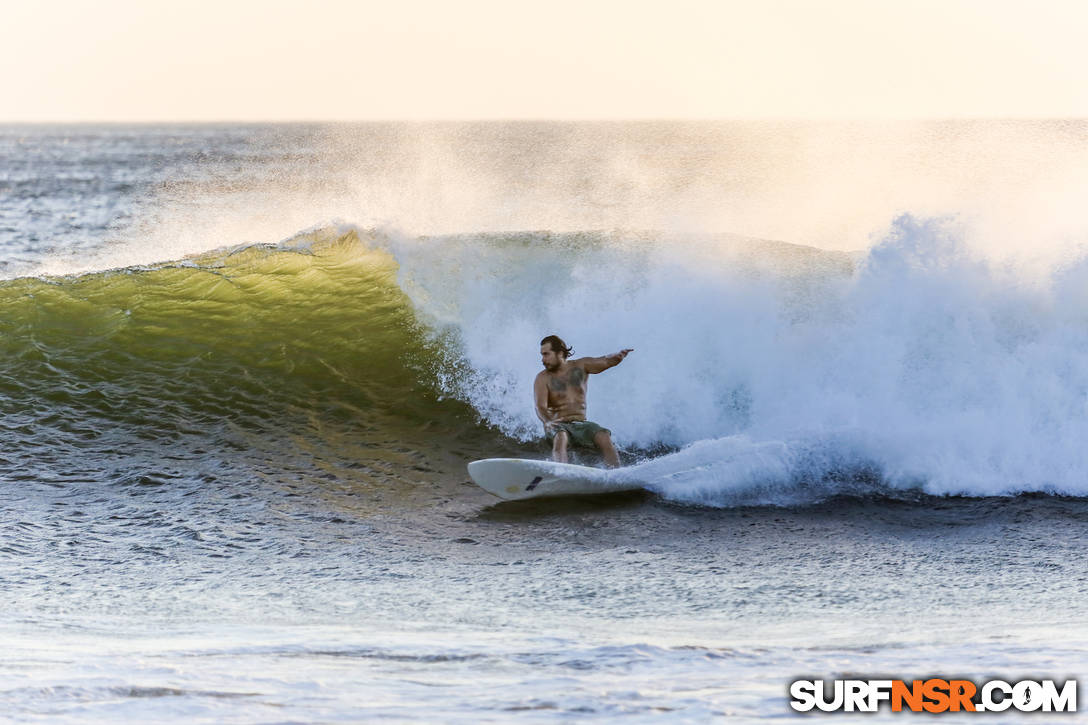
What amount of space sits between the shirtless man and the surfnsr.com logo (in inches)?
164

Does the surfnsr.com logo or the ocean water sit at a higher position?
the ocean water

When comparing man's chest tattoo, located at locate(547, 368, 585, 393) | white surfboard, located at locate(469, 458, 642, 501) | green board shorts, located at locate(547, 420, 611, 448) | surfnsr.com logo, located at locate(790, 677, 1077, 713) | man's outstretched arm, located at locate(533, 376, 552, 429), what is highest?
man's chest tattoo, located at locate(547, 368, 585, 393)

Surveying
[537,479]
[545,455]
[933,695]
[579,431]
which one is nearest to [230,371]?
[545,455]

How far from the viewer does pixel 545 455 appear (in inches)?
328

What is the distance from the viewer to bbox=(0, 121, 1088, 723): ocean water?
378cm

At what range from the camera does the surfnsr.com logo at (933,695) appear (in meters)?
3.30

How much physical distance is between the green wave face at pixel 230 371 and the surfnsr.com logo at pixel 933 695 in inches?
186

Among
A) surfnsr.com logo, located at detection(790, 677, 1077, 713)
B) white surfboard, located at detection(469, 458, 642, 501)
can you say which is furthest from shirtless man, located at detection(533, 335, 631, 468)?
surfnsr.com logo, located at detection(790, 677, 1077, 713)

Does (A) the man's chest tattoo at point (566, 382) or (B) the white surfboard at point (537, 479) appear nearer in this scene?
(B) the white surfboard at point (537, 479)

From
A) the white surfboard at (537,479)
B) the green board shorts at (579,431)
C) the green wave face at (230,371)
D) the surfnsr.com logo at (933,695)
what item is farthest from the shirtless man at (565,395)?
the surfnsr.com logo at (933,695)

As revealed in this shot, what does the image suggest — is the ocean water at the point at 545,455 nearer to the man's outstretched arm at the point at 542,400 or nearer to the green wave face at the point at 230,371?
the green wave face at the point at 230,371

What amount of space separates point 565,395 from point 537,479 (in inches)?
39.3

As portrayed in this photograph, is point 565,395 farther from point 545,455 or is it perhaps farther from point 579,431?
point 545,455

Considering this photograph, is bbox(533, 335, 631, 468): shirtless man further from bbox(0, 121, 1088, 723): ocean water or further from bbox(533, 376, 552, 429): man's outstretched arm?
bbox(0, 121, 1088, 723): ocean water
